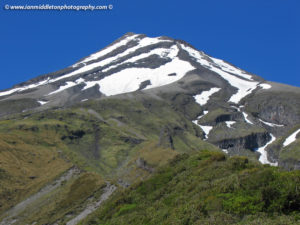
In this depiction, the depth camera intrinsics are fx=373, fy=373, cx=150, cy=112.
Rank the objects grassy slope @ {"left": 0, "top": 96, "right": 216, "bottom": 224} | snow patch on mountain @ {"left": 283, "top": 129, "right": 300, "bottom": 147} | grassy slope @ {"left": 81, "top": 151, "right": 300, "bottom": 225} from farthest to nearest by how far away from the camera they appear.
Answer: snow patch on mountain @ {"left": 283, "top": 129, "right": 300, "bottom": 147}, grassy slope @ {"left": 0, "top": 96, "right": 216, "bottom": 224}, grassy slope @ {"left": 81, "top": 151, "right": 300, "bottom": 225}

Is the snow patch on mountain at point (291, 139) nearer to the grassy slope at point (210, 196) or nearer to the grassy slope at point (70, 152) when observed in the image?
the grassy slope at point (70, 152)

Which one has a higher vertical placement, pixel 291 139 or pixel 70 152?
pixel 70 152

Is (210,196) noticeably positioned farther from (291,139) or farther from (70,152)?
(291,139)

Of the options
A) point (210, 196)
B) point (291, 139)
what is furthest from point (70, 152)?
point (291, 139)

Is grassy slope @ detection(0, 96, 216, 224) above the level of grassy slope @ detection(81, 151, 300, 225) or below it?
above

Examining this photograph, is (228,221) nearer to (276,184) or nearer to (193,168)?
(276,184)

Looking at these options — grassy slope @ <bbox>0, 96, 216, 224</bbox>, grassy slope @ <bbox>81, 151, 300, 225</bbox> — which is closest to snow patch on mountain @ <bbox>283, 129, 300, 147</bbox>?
grassy slope @ <bbox>0, 96, 216, 224</bbox>

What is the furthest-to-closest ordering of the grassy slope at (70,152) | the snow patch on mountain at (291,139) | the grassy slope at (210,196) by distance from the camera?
the snow patch on mountain at (291,139)
the grassy slope at (70,152)
the grassy slope at (210,196)

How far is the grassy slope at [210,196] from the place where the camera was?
1922 centimetres

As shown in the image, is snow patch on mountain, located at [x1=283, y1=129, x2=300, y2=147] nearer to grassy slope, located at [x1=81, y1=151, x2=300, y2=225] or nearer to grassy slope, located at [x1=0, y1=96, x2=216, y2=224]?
grassy slope, located at [x1=0, y1=96, x2=216, y2=224]

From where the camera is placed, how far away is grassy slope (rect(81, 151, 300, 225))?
63.1ft

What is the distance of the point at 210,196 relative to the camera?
22.0 meters

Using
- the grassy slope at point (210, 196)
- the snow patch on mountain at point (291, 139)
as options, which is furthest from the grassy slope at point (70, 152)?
the snow patch on mountain at point (291, 139)

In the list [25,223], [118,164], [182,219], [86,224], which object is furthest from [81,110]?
[182,219]
